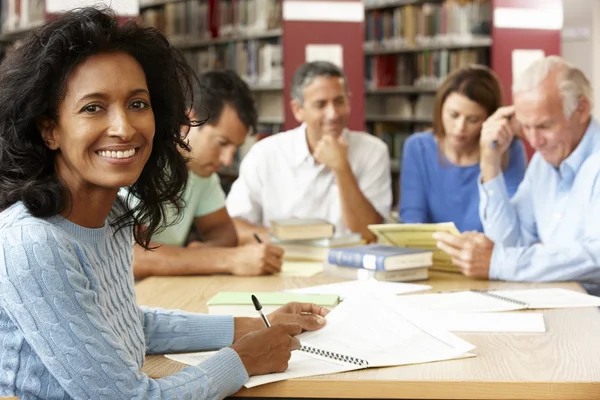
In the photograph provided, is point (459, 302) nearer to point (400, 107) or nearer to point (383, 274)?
point (383, 274)

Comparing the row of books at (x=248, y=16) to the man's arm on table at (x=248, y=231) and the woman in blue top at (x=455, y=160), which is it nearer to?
the woman in blue top at (x=455, y=160)

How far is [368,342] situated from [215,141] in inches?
55.4

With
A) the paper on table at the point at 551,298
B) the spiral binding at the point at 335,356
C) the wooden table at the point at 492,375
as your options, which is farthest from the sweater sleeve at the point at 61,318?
the paper on table at the point at 551,298

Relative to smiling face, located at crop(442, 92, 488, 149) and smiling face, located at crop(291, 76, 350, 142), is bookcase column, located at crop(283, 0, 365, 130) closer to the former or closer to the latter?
smiling face, located at crop(291, 76, 350, 142)

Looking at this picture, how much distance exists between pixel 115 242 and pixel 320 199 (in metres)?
2.10

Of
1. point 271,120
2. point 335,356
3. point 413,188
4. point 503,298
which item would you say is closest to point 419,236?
point 503,298

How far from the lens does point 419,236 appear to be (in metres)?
2.35

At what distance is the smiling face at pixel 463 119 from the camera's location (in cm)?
331

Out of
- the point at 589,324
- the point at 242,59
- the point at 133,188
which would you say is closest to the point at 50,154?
the point at 133,188

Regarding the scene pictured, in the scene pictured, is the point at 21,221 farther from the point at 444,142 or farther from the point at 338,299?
the point at 444,142

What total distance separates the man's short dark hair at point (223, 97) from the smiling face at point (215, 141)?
0.7 inches

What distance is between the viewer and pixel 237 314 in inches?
72.5

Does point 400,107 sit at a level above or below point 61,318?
above

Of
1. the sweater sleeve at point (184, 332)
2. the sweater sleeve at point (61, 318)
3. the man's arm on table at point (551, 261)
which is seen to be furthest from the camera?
the man's arm on table at point (551, 261)
